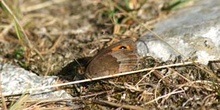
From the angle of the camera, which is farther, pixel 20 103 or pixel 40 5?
pixel 40 5

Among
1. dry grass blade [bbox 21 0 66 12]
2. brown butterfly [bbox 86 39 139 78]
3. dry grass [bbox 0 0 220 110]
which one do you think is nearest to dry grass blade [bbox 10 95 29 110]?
dry grass [bbox 0 0 220 110]

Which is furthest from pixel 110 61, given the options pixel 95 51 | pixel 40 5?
pixel 40 5

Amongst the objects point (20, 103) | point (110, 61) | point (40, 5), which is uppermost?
point (40, 5)

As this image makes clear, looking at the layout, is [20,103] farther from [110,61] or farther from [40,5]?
[40,5]

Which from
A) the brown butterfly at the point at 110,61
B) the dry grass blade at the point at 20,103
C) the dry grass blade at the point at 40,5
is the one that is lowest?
the dry grass blade at the point at 20,103

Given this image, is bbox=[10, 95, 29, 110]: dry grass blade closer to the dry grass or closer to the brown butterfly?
the dry grass

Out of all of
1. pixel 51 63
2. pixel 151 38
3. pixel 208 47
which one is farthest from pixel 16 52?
pixel 208 47

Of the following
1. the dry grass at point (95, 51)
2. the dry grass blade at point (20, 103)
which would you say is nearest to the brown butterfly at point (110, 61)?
the dry grass at point (95, 51)

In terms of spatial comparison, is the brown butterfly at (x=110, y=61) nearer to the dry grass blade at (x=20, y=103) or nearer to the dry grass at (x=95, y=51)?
the dry grass at (x=95, y=51)

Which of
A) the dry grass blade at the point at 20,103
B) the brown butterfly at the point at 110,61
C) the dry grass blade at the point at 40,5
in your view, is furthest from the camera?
the dry grass blade at the point at 40,5
